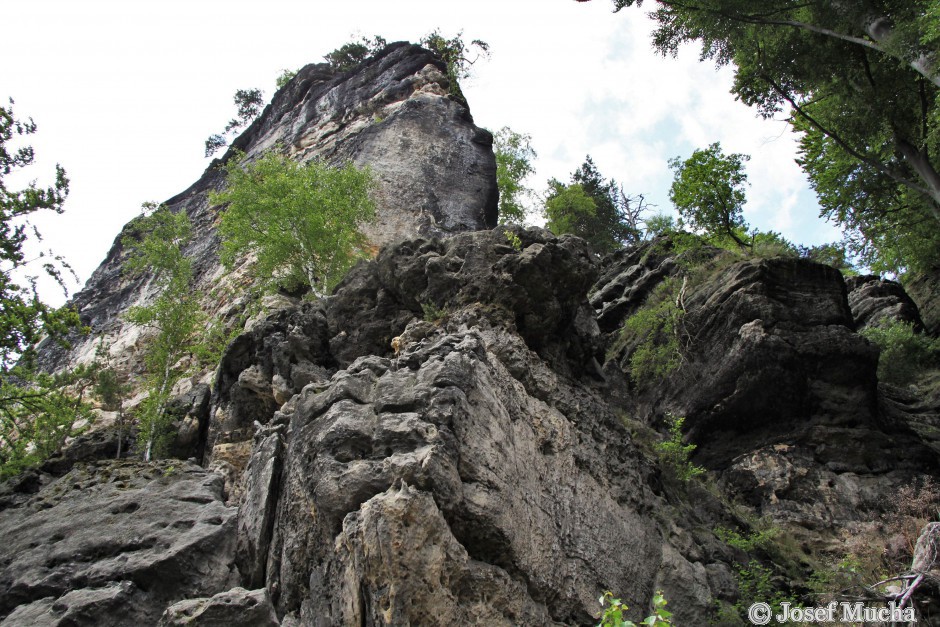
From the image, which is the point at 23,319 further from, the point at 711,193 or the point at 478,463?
the point at 711,193

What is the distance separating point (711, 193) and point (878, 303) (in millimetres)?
6926

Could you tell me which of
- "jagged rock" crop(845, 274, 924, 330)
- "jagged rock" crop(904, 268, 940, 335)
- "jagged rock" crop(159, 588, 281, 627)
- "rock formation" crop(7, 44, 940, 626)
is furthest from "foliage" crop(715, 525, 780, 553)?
"jagged rock" crop(904, 268, 940, 335)

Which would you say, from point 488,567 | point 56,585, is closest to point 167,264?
point 56,585

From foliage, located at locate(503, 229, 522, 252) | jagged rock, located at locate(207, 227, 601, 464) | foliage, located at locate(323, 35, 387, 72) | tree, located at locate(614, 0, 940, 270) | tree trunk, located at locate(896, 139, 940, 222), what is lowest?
jagged rock, located at locate(207, 227, 601, 464)

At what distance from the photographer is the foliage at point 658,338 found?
17.7 meters

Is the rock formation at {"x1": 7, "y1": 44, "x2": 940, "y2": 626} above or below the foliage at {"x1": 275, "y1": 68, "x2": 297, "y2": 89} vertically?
below

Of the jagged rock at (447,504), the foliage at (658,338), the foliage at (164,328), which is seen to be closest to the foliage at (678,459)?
the jagged rock at (447,504)

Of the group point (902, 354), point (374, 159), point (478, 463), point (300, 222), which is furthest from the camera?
point (374, 159)

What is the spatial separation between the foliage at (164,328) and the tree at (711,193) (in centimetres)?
1524

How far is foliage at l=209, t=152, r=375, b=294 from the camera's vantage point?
19516mm

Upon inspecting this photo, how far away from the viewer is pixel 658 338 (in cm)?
1867

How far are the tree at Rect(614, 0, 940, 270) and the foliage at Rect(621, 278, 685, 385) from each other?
5.49 m

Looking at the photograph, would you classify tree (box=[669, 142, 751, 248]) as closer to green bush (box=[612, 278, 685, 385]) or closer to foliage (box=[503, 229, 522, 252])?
green bush (box=[612, 278, 685, 385])

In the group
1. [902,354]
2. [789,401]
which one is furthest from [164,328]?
[902,354]
